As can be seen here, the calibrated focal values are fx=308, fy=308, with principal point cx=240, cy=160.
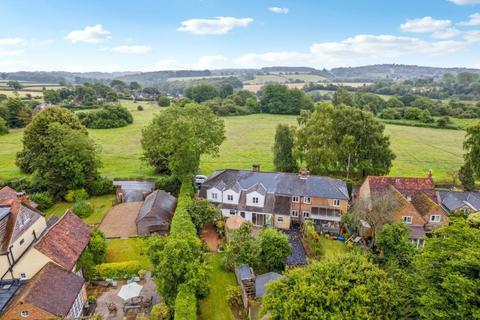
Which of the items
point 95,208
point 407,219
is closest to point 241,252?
point 407,219

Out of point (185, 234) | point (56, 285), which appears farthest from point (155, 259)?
point (56, 285)

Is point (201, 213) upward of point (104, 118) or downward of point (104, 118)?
downward

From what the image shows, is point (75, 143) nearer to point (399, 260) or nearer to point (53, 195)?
point (53, 195)

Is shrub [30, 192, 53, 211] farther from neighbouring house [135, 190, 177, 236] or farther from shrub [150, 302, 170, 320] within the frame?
shrub [150, 302, 170, 320]

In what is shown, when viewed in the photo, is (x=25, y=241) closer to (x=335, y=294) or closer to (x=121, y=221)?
(x=121, y=221)

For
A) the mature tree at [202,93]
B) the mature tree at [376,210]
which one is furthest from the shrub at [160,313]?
the mature tree at [202,93]

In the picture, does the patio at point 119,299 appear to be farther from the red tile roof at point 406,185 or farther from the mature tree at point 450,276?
the red tile roof at point 406,185
